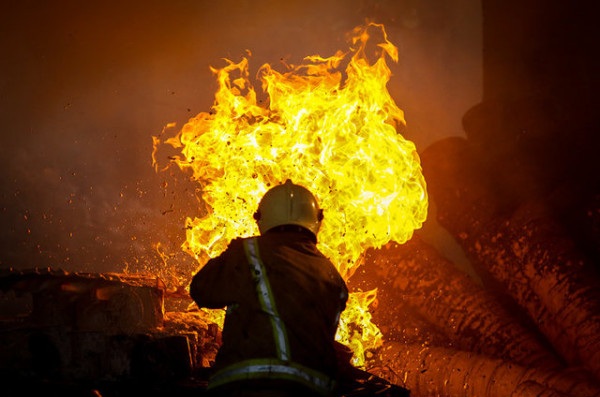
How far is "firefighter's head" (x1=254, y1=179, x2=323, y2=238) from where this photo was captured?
12.0 feet

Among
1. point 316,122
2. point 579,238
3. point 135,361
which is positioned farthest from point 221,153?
point 579,238

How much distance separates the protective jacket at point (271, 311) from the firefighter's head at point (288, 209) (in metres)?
0.57

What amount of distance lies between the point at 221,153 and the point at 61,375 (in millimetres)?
3767

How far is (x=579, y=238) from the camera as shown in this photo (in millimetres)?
7848

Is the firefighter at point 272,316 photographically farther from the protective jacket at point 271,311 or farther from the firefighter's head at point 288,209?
the firefighter's head at point 288,209

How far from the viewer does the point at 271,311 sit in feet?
9.11

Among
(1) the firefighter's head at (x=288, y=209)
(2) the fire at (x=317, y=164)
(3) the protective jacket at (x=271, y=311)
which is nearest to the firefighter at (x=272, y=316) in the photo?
(3) the protective jacket at (x=271, y=311)

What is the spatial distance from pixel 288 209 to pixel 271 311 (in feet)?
3.54

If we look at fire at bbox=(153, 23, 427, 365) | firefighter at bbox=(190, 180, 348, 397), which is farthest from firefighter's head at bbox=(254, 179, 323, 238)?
fire at bbox=(153, 23, 427, 365)

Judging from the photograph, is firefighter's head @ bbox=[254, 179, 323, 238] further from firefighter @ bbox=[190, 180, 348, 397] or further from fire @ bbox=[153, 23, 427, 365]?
fire @ bbox=[153, 23, 427, 365]

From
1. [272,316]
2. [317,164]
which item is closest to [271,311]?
[272,316]

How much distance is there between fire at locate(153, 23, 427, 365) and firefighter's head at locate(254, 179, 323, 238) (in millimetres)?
2937

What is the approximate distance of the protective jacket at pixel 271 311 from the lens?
2.72 metres

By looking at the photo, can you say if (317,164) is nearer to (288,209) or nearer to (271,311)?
(288,209)
